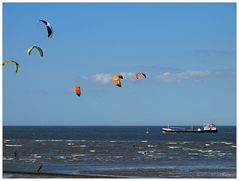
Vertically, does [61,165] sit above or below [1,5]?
below

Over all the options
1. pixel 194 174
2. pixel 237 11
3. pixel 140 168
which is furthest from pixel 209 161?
pixel 237 11

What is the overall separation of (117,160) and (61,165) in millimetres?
4736

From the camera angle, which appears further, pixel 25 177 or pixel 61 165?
pixel 61 165

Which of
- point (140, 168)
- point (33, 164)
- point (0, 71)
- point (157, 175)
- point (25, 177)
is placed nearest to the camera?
point (0, 71)

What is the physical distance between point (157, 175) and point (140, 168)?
411cm

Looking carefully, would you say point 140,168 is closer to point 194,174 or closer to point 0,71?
point 194,174

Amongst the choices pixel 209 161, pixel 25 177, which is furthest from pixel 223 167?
pixel 25 177

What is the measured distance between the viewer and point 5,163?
31.5m

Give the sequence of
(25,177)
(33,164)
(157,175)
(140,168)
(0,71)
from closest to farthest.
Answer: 1. (0,71)
2. (25,177)
3. (157,175)
4. (140,168)
5. (33,164)

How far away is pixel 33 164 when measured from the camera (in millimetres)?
30688

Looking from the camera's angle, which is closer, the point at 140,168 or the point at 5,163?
the point at 140,168

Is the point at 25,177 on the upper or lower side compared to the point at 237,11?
lower

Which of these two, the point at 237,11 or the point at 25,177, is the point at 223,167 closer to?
the point at 25,177

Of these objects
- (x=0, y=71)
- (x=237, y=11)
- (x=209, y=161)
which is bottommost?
(x=209, y=161)
